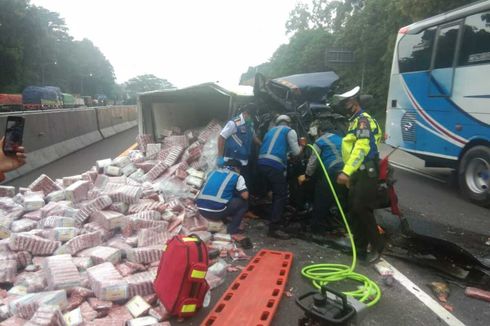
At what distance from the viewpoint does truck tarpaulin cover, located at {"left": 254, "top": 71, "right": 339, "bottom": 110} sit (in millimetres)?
7582

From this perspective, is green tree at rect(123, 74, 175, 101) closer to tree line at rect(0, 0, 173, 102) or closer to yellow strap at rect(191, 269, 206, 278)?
tree line at rect(0, 0, 173, 102)

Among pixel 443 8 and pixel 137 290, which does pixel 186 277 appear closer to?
pixel 137 290

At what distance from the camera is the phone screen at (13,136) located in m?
3.93

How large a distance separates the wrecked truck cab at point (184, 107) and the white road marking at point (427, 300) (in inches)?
156

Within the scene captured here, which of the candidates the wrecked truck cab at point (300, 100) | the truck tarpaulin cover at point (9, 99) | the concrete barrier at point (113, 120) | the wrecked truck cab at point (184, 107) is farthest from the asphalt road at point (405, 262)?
the truck tarpaulin cover at point (9, 99)

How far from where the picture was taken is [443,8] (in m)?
14.0

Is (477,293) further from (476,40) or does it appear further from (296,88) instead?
(476,40)

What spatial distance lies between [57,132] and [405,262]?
10358 mm

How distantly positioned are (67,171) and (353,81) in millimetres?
22436

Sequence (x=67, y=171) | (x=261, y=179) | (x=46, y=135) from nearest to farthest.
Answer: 1. (x=261, y=179)
2. (x=67, y=171)
3. (x=46, y=135)

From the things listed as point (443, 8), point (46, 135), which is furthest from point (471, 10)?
point (46, 135)

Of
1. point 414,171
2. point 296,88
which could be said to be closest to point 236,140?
point 296,88

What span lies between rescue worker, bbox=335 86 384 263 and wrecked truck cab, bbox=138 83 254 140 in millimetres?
2863

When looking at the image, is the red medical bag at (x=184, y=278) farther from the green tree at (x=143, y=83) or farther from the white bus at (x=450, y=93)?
the green tree at (x=143, y=83)
